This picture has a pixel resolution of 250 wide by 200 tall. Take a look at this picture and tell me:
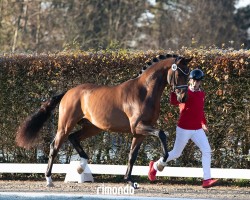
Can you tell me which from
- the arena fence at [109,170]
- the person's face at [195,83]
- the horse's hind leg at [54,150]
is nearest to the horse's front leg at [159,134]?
the person's face at [195,83]

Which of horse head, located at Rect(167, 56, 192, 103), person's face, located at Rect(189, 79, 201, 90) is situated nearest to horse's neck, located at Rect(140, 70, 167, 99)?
horse head, located at Rect(167, 56, 192, 103)

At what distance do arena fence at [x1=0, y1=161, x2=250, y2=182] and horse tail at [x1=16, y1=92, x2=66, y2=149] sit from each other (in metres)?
0.55

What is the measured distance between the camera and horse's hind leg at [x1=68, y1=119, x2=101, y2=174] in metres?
10.1

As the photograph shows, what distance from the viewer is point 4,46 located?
26578 millimetres

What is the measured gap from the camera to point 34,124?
34.1ft

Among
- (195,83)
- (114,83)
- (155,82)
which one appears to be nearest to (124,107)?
(155,82)

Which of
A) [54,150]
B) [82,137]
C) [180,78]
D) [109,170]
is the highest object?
[180,78]

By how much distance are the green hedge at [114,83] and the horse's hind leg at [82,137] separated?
1124 millimetres

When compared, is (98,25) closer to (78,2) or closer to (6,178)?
(78,2)

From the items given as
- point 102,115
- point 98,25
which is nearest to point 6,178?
point 102,115

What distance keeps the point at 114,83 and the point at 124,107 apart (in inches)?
70.5

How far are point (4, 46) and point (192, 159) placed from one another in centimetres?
1696

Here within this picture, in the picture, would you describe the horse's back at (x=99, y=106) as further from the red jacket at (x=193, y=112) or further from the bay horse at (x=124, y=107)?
the red jacket at (x=193, y=112)

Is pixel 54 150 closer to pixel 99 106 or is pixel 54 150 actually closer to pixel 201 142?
pixel 99 106
